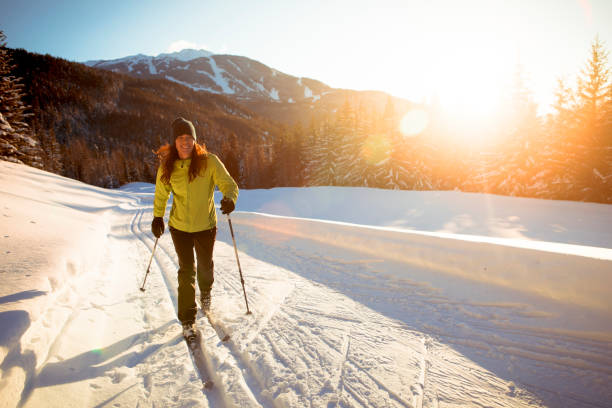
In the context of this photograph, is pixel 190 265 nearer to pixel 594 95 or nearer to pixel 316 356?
pixel 316 356

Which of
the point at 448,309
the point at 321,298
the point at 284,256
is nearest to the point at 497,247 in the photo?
the point at 448,309

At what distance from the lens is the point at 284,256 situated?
600 centimetres

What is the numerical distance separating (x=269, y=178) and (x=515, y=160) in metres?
35.1

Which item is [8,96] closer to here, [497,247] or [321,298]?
[321,298]

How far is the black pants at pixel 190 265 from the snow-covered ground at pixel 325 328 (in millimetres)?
340

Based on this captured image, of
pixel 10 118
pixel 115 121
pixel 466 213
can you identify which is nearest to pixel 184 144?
pixel 466 213

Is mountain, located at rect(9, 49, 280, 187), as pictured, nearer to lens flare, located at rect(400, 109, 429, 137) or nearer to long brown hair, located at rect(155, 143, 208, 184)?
lens flare, located at rect(400, 109, 429, 137)

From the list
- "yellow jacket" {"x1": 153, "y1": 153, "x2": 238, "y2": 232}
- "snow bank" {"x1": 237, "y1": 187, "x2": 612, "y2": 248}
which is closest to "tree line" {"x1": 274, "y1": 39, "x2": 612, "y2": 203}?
"snow bank" {"x1": 237, "y1": 187, "x2": 612, "y2": 248}

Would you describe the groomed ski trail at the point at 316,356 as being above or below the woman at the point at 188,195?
below

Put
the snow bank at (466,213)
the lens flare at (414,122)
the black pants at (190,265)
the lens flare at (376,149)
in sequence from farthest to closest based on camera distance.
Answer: the lens flare at (376,149)
the lens flare at (414,122)
the snow bank at (466,213)
the black pants at (190,265)

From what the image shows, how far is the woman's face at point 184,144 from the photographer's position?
2.96 metres

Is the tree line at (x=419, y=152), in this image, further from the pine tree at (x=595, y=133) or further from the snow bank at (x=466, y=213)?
the snow bank at (x=466, y=213)

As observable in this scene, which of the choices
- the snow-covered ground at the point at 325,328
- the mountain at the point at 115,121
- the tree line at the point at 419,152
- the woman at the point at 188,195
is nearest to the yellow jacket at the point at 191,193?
the woman at the point at 188,195

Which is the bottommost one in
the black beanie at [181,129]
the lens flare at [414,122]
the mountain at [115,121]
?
the black beanie at [181,129]
